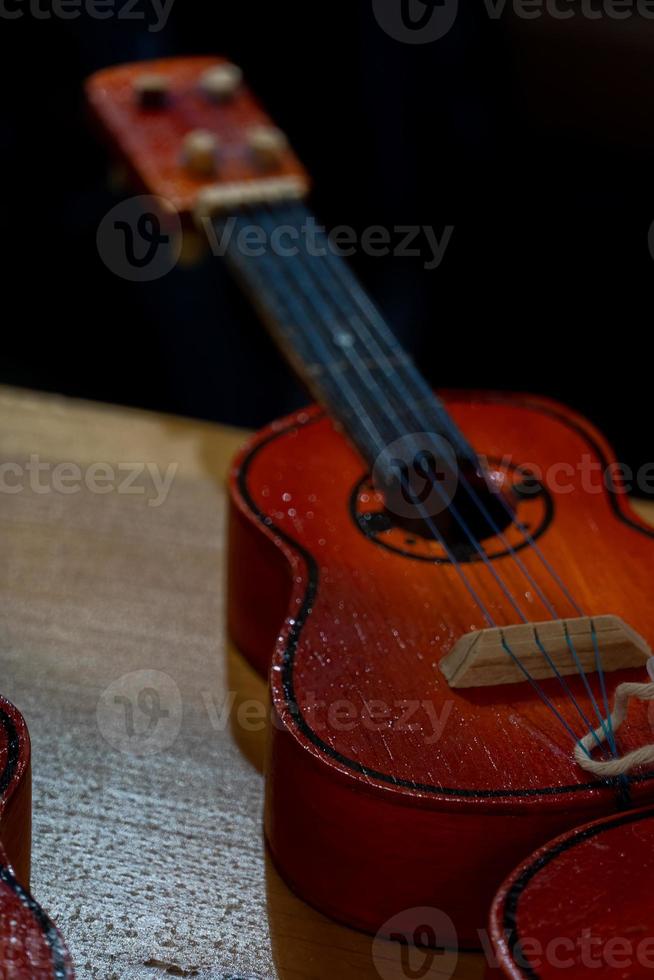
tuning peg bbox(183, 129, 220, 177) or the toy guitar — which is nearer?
the toy guitar

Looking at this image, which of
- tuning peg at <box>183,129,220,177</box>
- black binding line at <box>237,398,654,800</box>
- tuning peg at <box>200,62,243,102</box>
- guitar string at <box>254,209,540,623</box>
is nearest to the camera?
black binding line at <box>237,398,654,800</box>

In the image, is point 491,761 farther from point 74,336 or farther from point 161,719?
point 74,336

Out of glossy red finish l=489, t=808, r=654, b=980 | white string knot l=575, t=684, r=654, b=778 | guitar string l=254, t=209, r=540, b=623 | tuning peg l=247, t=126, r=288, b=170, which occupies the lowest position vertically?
guitar string l=254, t=209, r=540, b=623

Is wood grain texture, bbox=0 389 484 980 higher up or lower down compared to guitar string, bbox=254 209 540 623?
lower down

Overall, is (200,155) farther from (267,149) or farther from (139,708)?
(139,708)

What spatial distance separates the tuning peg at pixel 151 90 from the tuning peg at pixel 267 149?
0.37ft

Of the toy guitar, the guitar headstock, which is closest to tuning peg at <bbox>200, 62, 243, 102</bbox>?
the guitar headstock

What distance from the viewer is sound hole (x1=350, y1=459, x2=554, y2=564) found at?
105cm

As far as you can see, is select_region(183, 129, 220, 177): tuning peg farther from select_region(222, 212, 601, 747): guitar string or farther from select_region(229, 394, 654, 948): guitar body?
select_region(229, 394, 654, 948): guitar body

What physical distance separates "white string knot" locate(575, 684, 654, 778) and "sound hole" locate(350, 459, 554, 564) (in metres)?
0.21

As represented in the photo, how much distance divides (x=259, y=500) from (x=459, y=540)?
6.5 inches

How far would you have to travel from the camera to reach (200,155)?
54.1 inches

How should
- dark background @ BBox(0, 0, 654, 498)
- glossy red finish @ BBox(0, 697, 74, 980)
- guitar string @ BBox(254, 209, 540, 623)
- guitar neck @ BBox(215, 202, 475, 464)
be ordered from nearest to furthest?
1. glossy red finish @ BBox(0, 697, 74, 980)
2. guitar string @ BBox(254, 209, 540, 623)
3. guitar neck @ BBox(215, 202, 475, 464)
4. dark background @ BBox(0, 0, 654, 498)

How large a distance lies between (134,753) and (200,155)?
0.64m
